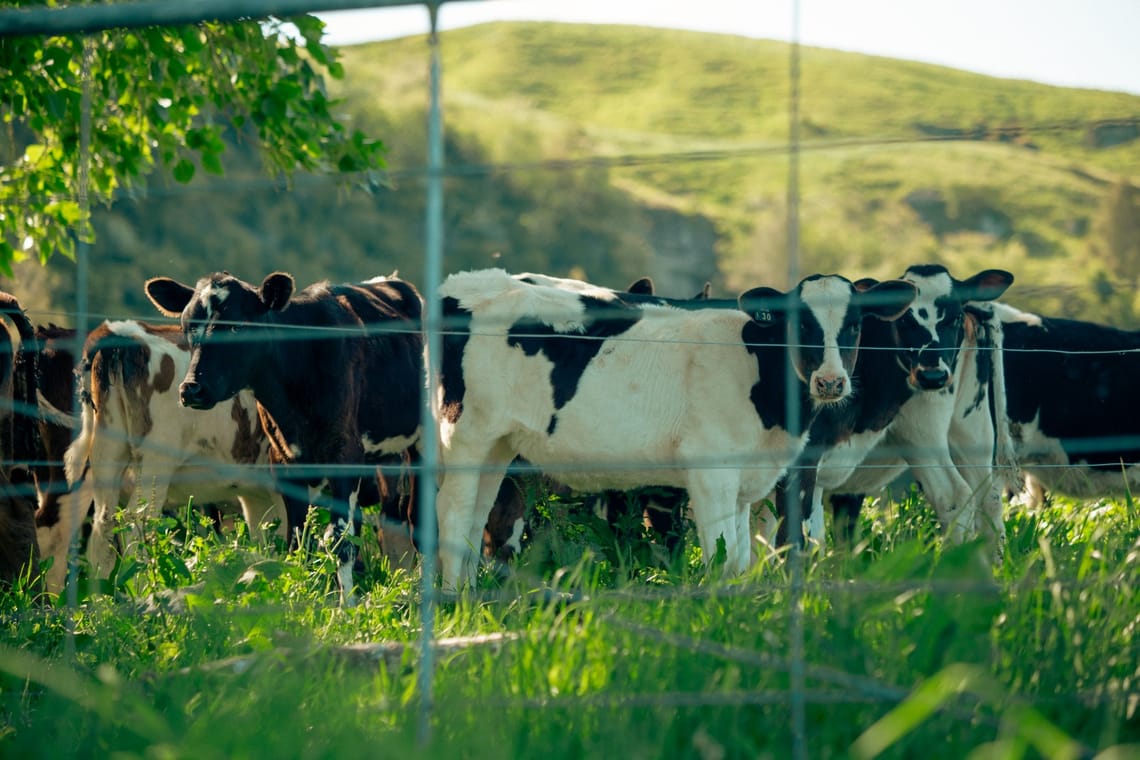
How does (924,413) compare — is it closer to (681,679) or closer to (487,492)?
(487,492)

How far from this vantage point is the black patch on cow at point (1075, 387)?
350 inches

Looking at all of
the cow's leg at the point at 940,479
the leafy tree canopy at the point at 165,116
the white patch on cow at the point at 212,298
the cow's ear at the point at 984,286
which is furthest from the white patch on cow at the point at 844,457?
the leafy tree canopy at the point at 165,116

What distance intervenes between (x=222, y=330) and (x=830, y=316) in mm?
3204

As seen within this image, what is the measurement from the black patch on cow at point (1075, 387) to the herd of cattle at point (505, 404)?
57 cm

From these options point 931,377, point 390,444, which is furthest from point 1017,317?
point 390,444

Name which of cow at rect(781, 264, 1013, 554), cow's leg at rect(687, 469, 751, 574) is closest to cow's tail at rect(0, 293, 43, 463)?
cow's leg at rect(687, 469, 751, 574)

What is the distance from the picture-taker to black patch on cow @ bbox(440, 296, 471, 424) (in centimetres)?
691

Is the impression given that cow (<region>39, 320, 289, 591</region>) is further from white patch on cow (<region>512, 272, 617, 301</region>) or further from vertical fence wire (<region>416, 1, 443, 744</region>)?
vertical fence wire (<region>416, 1, 443, 744</region>)

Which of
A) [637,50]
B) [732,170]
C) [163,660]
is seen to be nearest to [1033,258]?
[732,170]

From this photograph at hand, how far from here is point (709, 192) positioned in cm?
8644

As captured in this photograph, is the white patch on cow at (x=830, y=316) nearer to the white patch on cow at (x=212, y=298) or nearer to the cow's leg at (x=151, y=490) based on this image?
the white patch on cow at (x=212, y=298)

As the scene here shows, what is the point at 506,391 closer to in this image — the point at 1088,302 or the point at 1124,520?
the point at 1124,520

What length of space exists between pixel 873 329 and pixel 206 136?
4070 millimetres

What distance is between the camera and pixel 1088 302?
170ft
